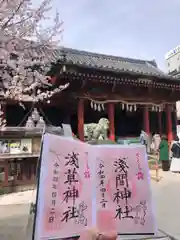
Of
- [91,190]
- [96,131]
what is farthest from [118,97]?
[91,190]

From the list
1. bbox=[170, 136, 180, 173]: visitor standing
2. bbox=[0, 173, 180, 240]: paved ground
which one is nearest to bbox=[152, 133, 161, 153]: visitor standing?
bbox=[170, 136, 180, 173]: visitor standing

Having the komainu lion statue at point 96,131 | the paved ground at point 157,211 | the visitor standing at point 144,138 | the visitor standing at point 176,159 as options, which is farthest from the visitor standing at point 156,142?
the paved ground at point 157,211

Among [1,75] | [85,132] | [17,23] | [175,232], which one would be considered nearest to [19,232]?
[175,232]

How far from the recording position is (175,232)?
164 inches

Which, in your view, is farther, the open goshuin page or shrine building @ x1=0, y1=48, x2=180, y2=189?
shrine building @ x1=0, y1=48, x2=180, y2=189

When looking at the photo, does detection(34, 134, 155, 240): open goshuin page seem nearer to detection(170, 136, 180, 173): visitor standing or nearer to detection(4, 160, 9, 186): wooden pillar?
detection(4, 160, 9, 186): wooden pillar

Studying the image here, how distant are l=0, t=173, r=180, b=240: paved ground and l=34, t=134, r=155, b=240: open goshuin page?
1177 millimetres

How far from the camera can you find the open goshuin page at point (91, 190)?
2682 millimetres

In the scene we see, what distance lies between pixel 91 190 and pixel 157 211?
9.49 ft

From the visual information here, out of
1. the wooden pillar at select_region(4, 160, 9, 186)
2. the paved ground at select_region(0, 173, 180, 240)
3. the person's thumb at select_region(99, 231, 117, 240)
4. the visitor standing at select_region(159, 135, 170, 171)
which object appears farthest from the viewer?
the visitor standing at select_region(159, 135, 170, 171)

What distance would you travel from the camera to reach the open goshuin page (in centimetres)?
268

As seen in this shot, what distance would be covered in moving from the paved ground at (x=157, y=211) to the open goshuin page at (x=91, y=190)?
46.3 inches

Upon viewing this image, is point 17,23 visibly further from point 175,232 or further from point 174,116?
point 174,116

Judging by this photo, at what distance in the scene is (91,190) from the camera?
311 cm
